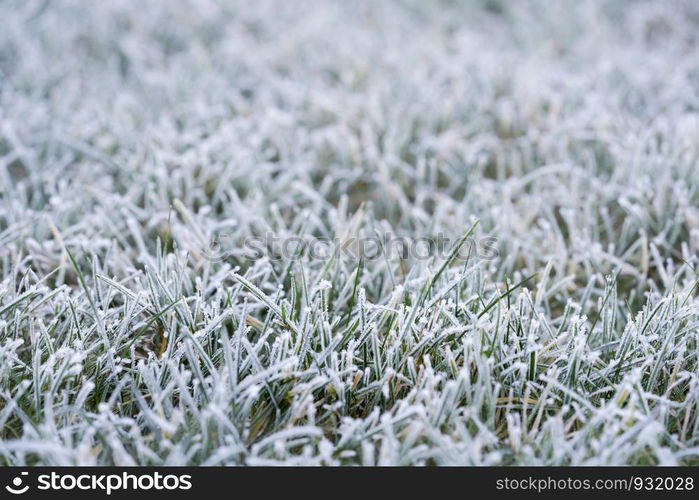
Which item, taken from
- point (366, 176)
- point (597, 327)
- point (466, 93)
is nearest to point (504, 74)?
point (466, 93)

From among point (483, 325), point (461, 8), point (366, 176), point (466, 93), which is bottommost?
point (483, 325)

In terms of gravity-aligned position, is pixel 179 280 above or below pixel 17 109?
below

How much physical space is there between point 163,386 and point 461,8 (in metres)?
2.62

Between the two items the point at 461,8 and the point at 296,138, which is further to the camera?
the point at 461,8

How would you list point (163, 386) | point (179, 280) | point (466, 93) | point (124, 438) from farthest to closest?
point (466, 93), point (179, 280), point (163, 386), point (124, 438)

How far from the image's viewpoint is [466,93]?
241 centimetres

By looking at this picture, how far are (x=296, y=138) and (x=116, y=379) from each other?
1127 millimetres

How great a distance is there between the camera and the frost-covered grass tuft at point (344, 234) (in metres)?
1.20

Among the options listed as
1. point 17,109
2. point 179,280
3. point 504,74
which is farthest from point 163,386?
point 504,74

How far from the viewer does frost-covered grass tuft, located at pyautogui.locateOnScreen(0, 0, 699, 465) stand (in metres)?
1.20

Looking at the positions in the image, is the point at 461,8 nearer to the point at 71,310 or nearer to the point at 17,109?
the point at 17,109

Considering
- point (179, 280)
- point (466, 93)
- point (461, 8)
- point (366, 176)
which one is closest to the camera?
point (179, 280)

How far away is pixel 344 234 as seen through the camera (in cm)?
170

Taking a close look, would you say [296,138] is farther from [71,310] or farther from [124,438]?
[124,438]
